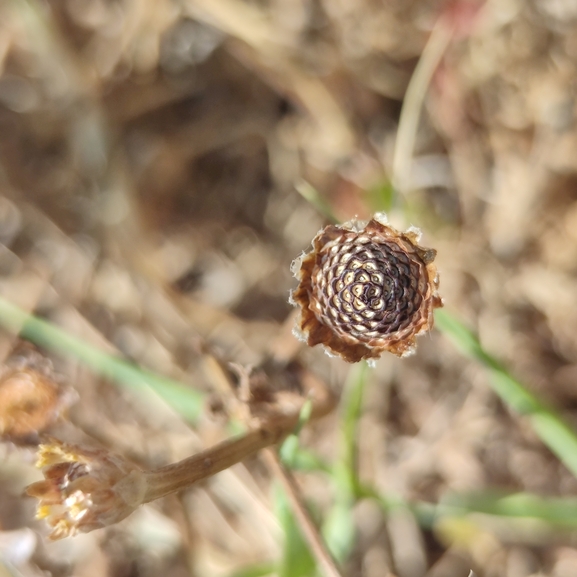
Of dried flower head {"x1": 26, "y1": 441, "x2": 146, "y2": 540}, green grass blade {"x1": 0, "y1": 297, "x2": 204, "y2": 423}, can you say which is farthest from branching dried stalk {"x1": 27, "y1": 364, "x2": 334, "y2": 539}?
green grass blade {"x1": 0, "y1": 297, "x2": 204, "y2": 423}

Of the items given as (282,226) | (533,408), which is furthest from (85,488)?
(282,226)

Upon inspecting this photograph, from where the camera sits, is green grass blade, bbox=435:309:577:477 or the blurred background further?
the blurred background

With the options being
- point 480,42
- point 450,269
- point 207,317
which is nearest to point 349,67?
point 480,42

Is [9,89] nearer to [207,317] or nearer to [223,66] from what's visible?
[223,66]

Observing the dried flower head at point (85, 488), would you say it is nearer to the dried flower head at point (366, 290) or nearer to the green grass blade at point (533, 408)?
the dried flower head at point (366, 290)

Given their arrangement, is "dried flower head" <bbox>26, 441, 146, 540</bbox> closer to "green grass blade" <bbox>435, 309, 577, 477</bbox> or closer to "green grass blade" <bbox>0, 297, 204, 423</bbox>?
"green grass blade" <bbox>0, 297, 204, 423</bbox>

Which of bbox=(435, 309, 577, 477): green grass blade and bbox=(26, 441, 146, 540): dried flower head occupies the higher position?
bbox=(26, 441, 146, 540): dried flower head
